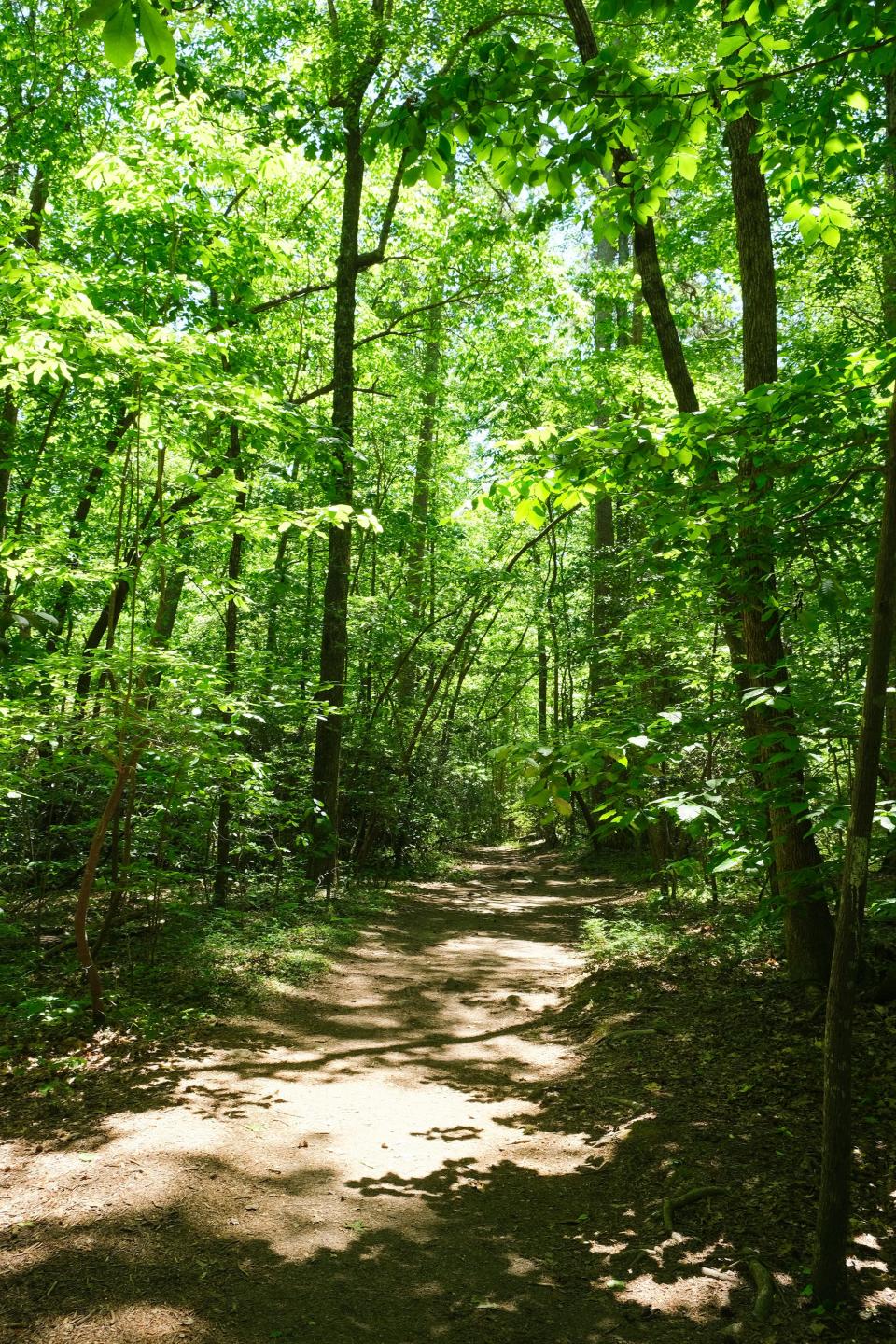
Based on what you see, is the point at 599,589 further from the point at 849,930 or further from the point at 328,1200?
the point at 849,930

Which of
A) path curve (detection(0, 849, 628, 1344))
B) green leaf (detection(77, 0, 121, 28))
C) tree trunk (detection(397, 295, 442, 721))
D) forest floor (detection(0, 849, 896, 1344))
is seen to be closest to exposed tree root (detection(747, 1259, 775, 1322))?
forest floor (detection(0, 849, 896, 1344))

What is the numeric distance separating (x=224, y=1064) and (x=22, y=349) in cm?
491

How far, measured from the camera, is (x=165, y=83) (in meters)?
6.88

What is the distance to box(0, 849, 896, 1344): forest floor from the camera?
3150 mm

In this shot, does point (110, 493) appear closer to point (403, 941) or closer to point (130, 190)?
point (130, 190)

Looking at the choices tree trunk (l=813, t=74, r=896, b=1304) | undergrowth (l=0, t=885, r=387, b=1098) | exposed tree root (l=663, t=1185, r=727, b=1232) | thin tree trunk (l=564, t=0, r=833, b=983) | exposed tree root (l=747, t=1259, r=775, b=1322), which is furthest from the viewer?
thin tree trunk (l=564, t=0, r=833, b=983)

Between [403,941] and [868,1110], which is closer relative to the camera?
[868,1110]

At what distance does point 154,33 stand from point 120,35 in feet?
0.24

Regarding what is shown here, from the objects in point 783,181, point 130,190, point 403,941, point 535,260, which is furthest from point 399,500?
point 783,181

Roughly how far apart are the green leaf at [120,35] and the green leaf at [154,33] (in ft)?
0.09

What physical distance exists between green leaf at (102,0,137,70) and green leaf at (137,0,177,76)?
1.1 inches

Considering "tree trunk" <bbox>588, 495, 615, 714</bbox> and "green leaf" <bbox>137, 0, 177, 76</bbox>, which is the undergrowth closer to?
"green leaf" <bbox>137, 0, 177, 76</bbox>

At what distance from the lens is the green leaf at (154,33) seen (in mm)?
1703

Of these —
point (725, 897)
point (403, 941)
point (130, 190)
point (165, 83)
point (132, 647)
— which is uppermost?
point (165, 83)
